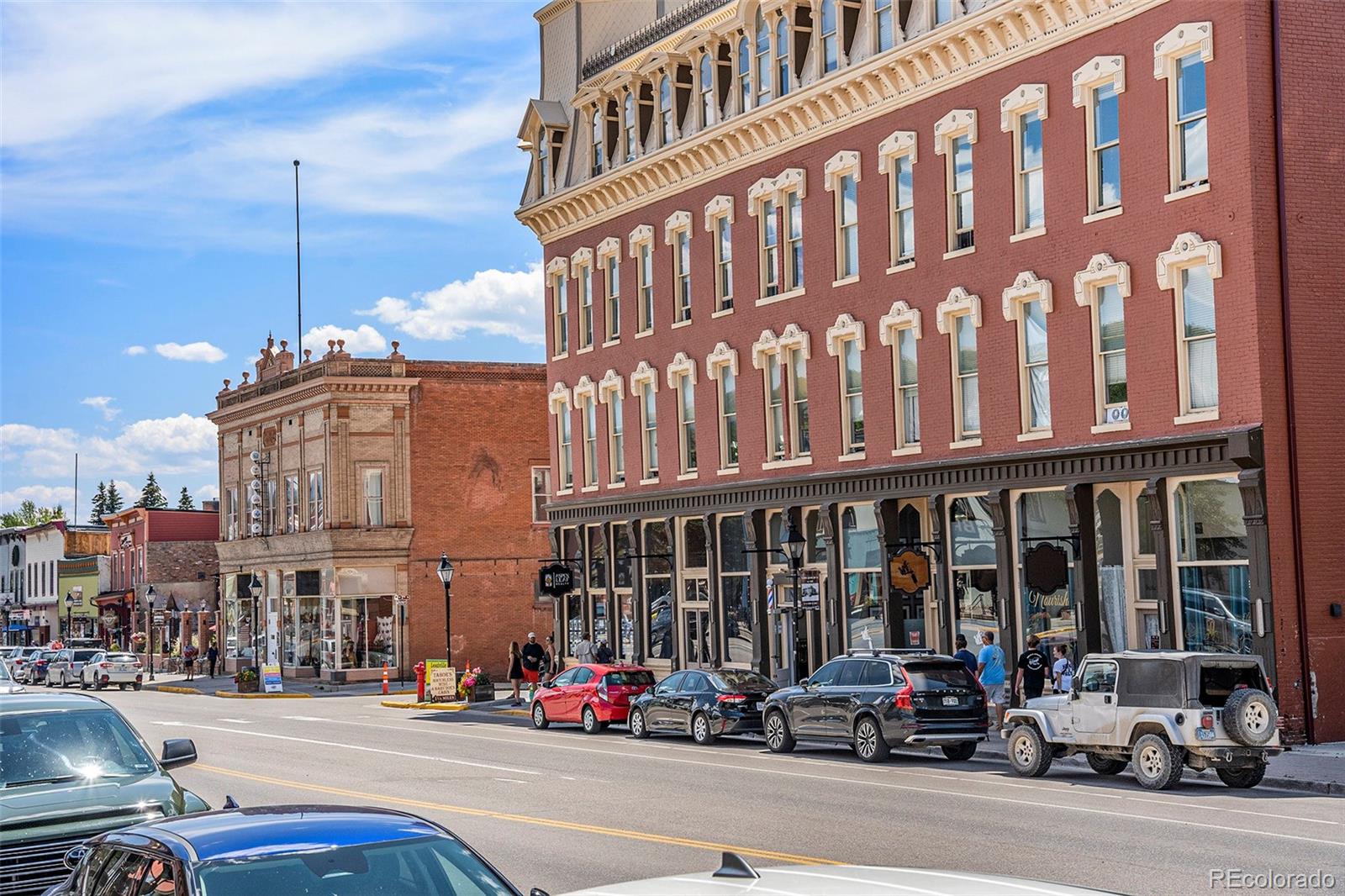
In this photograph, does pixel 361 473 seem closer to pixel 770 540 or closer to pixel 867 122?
pixel 770 540

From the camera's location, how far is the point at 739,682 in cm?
3061

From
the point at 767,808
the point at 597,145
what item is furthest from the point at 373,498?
the point at 767,808

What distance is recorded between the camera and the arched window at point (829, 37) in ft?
118

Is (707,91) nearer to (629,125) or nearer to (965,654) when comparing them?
(629,125)

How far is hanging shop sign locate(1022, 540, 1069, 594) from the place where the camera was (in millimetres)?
29047

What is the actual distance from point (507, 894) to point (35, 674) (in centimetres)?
6774

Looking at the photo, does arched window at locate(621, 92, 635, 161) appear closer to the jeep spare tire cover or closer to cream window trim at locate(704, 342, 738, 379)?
cream window trim at locate(704, 342, 738, 379)

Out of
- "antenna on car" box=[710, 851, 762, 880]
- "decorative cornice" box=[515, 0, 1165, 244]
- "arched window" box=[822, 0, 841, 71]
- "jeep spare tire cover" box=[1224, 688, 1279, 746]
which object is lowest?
"jeep spare tire cover" box=[1224, 688, 1279, 746]

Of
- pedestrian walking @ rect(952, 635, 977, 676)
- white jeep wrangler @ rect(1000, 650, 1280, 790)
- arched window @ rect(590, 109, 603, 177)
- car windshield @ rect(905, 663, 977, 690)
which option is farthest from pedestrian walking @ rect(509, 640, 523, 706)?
white jeep wrangler @ rect(1000, 650, 1280, 790)

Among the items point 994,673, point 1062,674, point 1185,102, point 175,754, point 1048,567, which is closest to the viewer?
point 175,754

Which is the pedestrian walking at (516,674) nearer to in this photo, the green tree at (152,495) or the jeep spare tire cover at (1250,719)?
the jeep spare tire cover at (1250,719)

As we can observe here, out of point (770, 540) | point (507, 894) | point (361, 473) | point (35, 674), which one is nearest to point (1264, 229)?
point (770, 540)

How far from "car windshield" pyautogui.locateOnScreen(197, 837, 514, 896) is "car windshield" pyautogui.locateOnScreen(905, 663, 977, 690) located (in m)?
19.3

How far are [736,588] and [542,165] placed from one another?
16.0 m
